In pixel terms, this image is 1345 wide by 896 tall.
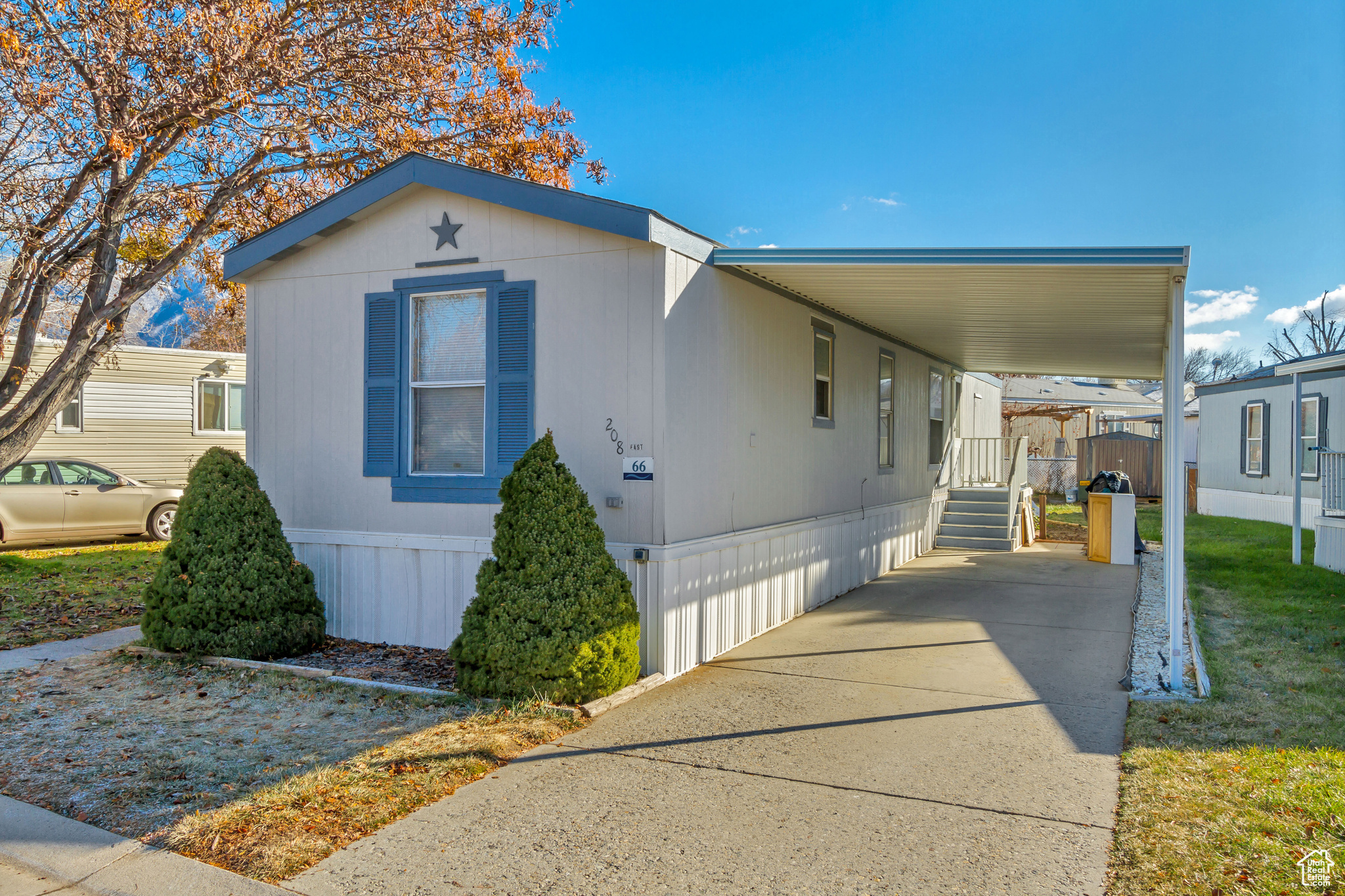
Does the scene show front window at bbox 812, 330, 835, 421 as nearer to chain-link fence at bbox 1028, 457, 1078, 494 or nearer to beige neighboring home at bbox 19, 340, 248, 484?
beige neighboring home at bbox 19, 340, 248, 484

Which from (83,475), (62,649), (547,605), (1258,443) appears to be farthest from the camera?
(1258,443)

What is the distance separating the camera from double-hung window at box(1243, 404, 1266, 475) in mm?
17719

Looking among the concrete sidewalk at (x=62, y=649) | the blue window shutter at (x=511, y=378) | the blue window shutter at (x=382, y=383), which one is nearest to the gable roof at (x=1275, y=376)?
the blue window shutter at (x=511, y=378)

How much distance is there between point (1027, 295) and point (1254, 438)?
13.8m

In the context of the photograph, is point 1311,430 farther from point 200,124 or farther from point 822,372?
point 200,124

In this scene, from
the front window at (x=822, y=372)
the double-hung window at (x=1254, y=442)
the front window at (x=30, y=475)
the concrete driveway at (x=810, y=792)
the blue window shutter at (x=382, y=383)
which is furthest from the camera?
the double-hung window at (x=1254, y=442)

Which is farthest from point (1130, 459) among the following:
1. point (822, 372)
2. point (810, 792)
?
point (810, 792)

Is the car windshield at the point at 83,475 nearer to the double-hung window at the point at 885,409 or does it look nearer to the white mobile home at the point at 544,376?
the white mobile home at the point at 544,376

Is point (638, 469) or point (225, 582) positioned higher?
point (638, 469)

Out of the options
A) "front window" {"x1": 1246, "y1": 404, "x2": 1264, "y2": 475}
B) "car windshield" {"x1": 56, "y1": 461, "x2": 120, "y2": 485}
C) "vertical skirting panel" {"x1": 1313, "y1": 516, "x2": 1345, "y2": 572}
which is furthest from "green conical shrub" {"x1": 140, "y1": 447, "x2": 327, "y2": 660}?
"front window" {"x1": 1246, "y1": 404, "x2": 1264, "y2": 475}

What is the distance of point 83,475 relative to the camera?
13.3 meters

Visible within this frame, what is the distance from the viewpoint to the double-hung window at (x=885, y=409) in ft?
36.2

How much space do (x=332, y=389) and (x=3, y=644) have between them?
325cm

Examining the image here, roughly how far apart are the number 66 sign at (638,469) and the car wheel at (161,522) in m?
10.7
